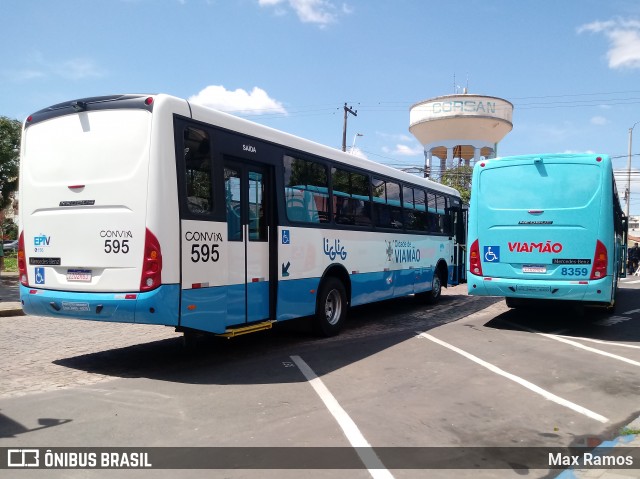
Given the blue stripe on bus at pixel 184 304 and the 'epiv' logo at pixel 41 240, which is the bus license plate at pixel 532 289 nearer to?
the blue stripe on bus at pixel 184 304

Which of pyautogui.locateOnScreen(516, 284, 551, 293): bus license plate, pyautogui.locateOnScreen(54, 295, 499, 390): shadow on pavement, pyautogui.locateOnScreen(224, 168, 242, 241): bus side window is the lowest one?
pyautogui.locateOnScreen(54, 295, 499, 390): shadow on pavement

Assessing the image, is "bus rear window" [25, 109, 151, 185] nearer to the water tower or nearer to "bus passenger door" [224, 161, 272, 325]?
"bus passenger door" [224, 161, 272, 325]

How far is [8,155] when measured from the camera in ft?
59.6

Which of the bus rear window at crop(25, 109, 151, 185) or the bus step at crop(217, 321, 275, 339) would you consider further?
the bus step at crop(217, 321, 275, 339)

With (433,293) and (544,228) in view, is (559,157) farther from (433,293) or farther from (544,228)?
(433,293)

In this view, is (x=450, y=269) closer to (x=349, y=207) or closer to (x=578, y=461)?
(x=349, y=207)

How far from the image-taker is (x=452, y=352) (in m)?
8.10

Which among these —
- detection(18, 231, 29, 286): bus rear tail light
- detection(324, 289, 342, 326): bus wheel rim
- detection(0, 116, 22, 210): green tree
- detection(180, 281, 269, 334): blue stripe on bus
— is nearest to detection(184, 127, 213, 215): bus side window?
detection(180, 281, 269, 334): blue stripe on bus

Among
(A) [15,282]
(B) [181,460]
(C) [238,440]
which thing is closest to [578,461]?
(C) [238,440]

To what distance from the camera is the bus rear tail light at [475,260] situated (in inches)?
411

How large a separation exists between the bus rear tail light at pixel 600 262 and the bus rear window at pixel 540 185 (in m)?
0.82

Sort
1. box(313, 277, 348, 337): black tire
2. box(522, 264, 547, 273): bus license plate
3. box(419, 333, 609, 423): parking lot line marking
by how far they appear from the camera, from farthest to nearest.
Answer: box(522, 264, 547, 273): bus license plate → box(313, 277, 348, 337): black tire → box(419, 333, 609, 423): parking lot line marking

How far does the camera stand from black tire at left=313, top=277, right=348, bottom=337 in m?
8.80

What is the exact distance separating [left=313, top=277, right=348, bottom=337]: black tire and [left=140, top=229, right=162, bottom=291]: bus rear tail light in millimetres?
3462
